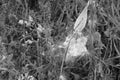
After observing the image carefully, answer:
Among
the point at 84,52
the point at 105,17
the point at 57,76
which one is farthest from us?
the point at 105,17

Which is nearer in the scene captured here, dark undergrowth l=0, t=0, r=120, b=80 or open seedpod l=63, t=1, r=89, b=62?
dark undergrowth l=0, t=0, r=120, b=80

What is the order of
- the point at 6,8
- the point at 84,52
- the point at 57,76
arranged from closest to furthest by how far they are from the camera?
the point at 57,76 < the point at 84,52 < the point at 6,8

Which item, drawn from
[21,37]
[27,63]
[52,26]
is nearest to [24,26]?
[21,37]

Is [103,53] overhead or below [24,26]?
below

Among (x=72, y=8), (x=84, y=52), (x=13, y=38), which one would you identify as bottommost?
(x=84, y=52)

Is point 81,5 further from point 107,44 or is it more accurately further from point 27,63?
point 27,63

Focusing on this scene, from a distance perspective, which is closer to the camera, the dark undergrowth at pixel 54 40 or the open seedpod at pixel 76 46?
the dark undergrowth at pixel 54 40

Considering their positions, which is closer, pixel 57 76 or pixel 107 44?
pixel 57 76

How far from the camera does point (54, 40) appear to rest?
191 centimetres

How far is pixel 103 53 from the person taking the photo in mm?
1768

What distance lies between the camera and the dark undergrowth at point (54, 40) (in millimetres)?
1646

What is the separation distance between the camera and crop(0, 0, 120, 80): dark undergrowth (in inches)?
64.8

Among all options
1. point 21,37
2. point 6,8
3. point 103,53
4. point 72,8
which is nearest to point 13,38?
point 21,37

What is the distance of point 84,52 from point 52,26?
41 cm
